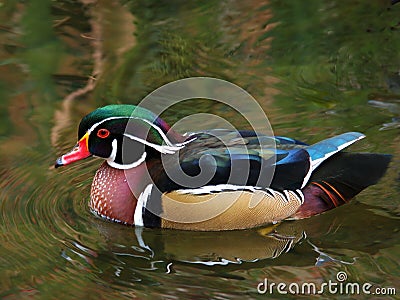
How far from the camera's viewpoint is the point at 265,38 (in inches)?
317

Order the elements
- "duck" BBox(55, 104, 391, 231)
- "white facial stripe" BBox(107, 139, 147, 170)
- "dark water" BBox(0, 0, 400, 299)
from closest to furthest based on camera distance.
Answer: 1. "dark water" BBox(0, 0, 400, 299)
2. "duck" BBox(55, 104, 391, 231)
3. "white facial stripe" BBox(107, 139, 147, 170)

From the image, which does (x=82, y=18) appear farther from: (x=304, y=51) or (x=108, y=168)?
(x=108, y=168)

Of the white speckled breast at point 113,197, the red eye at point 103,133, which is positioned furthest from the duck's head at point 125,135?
the white speckled breast at point 113,197

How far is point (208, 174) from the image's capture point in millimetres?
5254

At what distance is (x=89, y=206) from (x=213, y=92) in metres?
1.79

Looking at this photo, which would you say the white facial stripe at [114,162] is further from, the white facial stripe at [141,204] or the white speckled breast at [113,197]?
the white facial stripe at [141,204]

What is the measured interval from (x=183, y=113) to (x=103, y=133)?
1350 millimetres

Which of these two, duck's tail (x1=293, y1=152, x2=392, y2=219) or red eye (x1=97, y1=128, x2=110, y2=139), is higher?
red eye (x1=97, y1=128, x2=110, y2=139)

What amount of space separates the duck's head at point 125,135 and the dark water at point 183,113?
0.40 m

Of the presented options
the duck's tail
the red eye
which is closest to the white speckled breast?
the red eye

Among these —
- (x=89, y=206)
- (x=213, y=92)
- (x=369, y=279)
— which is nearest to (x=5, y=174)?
(x=89, y=206)

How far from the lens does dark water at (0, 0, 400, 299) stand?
4.95 metres

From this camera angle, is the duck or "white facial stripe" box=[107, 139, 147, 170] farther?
"white facial stripe" box=[107, 139, 147, 170]

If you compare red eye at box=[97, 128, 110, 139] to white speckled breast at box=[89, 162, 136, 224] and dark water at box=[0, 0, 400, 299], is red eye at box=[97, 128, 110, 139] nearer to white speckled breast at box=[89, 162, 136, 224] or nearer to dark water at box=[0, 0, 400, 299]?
white speckled breast at box=[89, 162, 136, 224]
